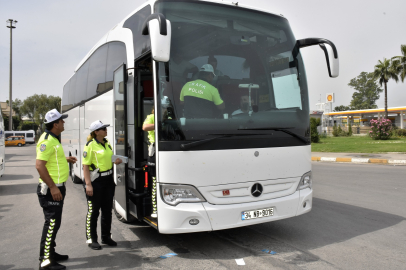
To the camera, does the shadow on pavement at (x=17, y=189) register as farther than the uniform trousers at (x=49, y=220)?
Yes

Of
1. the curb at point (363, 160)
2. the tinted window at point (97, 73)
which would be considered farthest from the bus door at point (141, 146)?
the curb at point (363, 160)

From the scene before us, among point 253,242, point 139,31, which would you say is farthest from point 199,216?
point 139,31

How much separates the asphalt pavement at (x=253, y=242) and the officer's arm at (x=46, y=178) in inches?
37.7

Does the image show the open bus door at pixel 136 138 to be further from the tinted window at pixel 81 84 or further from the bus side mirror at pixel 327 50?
the tinted window at pixel 81 84

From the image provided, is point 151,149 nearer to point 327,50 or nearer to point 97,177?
point 97,177

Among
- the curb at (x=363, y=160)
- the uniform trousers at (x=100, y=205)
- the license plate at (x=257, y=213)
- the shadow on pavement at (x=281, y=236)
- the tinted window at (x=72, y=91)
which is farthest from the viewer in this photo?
the curb at (x=363, y=160)

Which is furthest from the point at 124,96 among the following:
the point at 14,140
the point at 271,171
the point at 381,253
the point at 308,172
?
the point at 14,140

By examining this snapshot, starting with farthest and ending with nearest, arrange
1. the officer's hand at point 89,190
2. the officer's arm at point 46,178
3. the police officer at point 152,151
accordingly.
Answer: the officer's hand at point 89,190 < the police officer at point 152,151 < the officer's arm at point 46,178

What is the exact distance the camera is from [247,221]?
173 inches

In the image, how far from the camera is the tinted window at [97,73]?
695 cm

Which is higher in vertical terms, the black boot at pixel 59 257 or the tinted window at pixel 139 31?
the tinted window at pixel 139 31

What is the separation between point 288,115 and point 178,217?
79.7 inches

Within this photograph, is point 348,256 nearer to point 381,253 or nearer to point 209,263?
point 381,253

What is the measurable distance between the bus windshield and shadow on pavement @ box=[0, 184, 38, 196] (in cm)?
769
